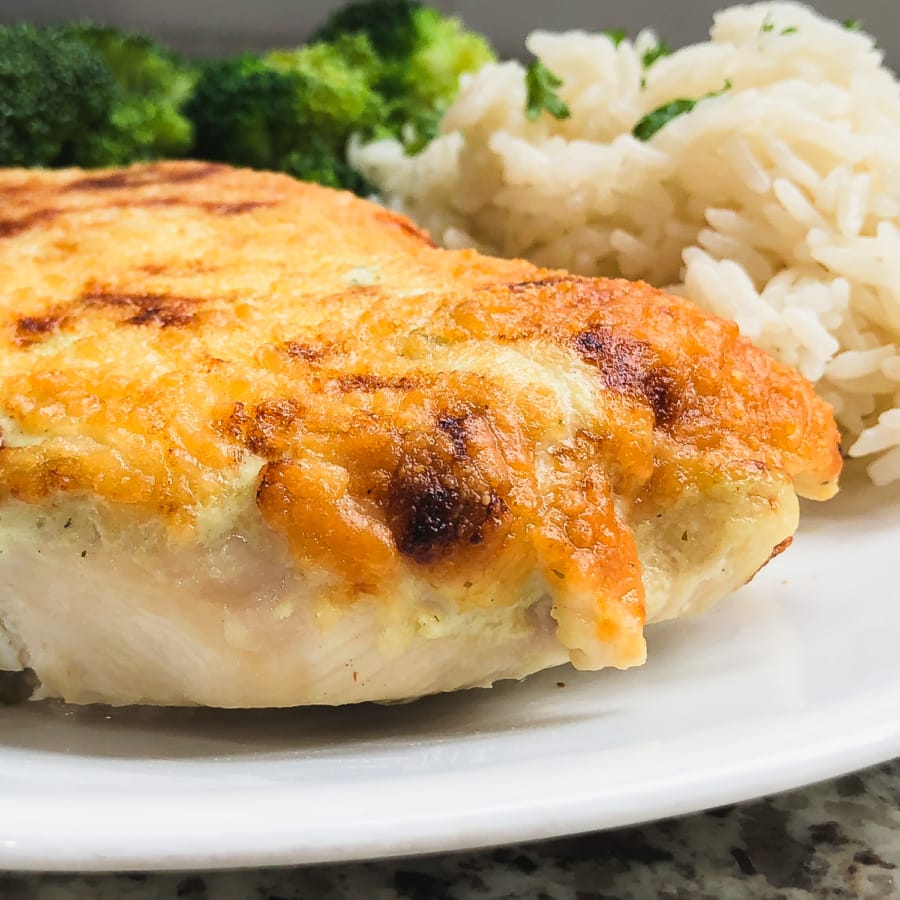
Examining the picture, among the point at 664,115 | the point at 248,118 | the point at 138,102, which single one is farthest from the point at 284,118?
the point at 664,115

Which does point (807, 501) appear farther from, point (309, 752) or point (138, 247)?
point (138, 247)

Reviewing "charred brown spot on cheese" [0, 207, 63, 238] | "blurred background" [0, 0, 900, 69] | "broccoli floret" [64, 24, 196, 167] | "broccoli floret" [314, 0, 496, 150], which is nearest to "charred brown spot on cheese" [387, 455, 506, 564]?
"charred brown spot on cheese" [0, 207, 63, 238]

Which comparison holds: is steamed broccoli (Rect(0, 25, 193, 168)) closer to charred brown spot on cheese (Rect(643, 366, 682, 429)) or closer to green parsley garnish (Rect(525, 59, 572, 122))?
green parsley garnish (Rect(525, 59, 572, 122))

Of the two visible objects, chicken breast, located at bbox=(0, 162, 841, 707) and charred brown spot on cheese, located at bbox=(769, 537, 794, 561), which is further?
charred brown spot on cheese, located at bbox=(769, 537, 794, 561)

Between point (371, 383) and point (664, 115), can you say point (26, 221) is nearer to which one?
point (371, 383)

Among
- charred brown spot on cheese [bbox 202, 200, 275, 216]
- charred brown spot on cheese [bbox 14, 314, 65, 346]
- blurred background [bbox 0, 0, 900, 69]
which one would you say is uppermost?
charred brown spot on cheese [bbox 14, 314, 65, 346]

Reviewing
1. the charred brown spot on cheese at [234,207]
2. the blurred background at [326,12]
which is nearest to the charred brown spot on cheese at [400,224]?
the charred brown spot on cheese at [234,207]

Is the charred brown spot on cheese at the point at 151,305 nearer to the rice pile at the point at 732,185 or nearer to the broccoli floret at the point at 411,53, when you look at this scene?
the rice pile at the point at 732,185
